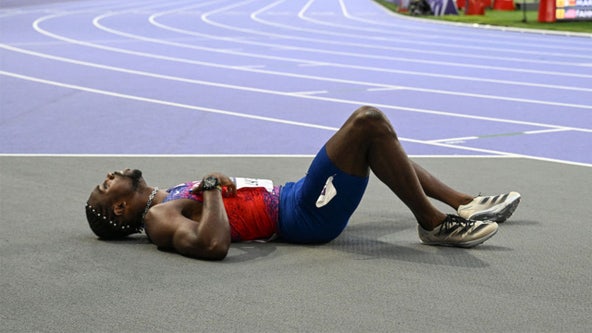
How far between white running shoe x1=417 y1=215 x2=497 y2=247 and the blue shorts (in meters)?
0.45

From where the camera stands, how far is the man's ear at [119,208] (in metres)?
5.26

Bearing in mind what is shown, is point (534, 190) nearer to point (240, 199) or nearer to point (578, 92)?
point (240, 199)

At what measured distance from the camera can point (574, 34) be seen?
20688mm

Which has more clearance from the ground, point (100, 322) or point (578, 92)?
point (100, 322)

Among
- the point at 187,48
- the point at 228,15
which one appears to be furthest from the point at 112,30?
the point at 228,15

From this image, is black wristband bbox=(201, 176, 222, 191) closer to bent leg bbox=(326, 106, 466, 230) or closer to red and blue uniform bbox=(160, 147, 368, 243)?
red and blue uniform bbox=(160, 147, 368, 243)

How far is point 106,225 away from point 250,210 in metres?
0.76

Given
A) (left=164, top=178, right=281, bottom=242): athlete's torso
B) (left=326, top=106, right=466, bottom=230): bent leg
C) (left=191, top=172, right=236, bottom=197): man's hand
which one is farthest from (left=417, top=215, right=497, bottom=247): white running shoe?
(left=191, top=172, right=236, bottom=197): man's hand

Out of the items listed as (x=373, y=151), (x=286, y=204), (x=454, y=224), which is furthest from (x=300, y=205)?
(x=454, y=224)

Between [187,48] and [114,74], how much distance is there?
3862mm

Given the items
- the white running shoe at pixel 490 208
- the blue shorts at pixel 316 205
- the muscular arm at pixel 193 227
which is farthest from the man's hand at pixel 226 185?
the white running shoe at pixel 490 208

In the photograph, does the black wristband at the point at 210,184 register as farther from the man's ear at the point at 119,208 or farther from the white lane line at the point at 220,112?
the white lane line at the point at 220,112

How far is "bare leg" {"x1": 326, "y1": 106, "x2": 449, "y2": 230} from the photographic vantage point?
498 cm

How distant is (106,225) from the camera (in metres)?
5.36
